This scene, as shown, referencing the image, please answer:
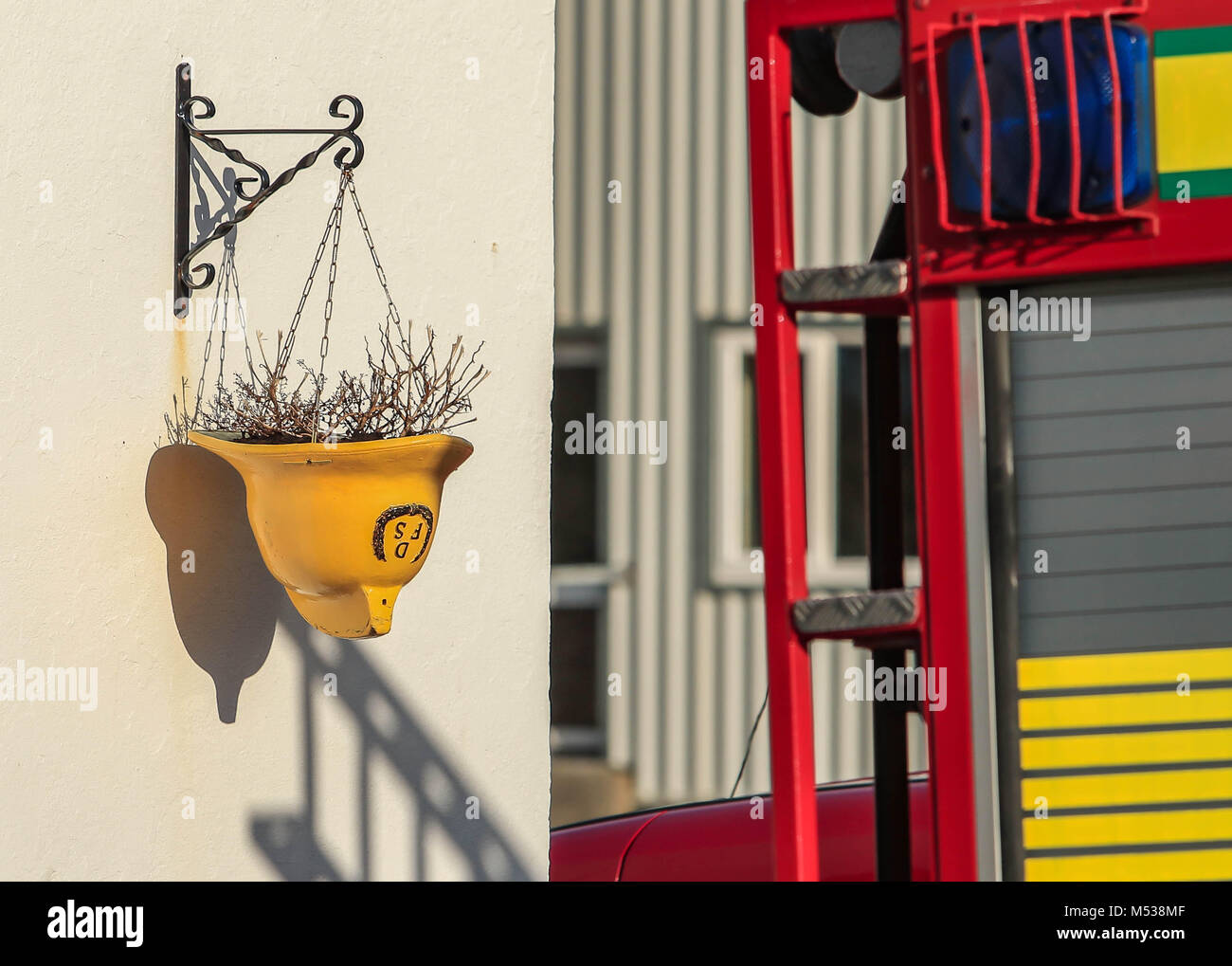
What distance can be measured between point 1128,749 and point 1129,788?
0.17 ft

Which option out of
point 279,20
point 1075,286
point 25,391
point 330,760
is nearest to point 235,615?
point 330,760

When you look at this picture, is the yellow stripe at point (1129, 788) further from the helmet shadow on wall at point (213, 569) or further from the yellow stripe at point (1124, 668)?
the helmet shadow on wall at point (213, 569)

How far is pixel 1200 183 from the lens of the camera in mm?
1744

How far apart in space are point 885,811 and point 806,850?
36 centimetres

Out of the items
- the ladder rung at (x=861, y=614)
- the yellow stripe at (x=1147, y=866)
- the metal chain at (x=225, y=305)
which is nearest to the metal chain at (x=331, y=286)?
the metal chain at (x=225, y=305)

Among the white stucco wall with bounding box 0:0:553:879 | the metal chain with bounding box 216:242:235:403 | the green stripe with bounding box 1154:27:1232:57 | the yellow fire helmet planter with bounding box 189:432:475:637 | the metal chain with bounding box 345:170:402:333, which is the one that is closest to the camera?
the green stripe with bounding box 1154:27:1232:57

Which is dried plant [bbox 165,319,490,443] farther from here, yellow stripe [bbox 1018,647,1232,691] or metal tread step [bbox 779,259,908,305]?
yellow stripe [bbox 1018,647,1232,691]

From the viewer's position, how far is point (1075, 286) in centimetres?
181

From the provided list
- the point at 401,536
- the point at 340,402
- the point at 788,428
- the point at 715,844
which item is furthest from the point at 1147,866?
the point at 340,402

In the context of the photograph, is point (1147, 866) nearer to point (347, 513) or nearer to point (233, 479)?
point (347, 513)

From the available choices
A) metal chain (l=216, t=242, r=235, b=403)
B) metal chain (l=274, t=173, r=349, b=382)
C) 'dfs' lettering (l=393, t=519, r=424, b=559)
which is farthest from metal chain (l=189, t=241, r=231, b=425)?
'dfs' lettering (l=393, t=519, r=424, b=559)

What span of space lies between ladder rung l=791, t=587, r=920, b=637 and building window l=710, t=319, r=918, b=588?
4.26 m

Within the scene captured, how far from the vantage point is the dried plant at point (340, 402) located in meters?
2.55

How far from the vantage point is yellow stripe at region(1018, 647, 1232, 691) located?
5.70ft
